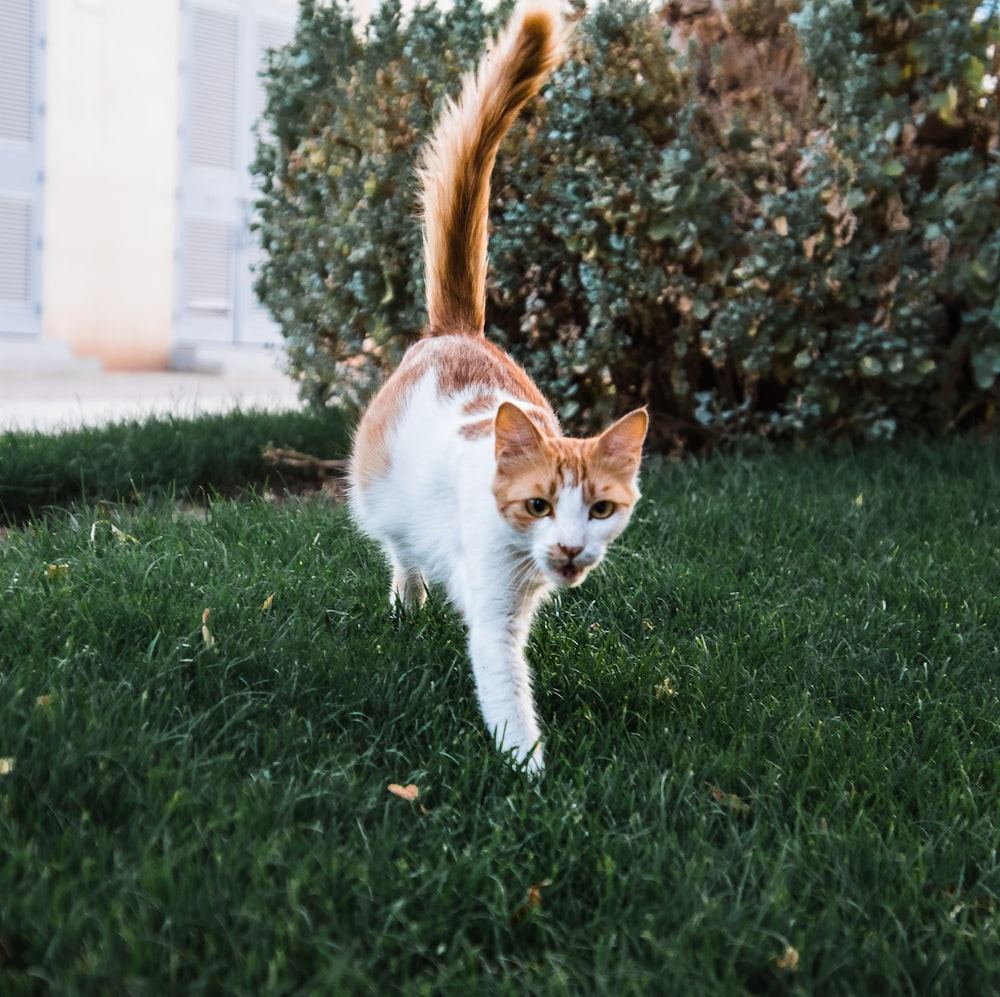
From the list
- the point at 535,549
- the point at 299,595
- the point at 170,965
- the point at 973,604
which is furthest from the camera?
the point at 973,604

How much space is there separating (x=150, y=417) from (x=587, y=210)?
2.22 m

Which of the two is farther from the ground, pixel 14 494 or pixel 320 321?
pixel 320 321

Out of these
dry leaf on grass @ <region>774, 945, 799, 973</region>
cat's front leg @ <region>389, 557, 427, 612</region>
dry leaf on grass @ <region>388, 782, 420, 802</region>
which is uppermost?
dry leaf on grass @ <region>774, 945, 799, 973</region>

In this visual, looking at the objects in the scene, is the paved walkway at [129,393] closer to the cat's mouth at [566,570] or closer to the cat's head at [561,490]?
the cat's head at [561,490]

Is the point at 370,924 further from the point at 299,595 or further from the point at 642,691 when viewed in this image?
the point at 299,595

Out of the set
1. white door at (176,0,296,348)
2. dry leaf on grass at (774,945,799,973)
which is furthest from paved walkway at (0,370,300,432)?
dry leaf on grass at (774,945,799,973)

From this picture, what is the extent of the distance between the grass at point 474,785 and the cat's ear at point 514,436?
0.52 meters

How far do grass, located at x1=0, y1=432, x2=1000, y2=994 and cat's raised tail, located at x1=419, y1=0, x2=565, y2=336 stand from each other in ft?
2.73

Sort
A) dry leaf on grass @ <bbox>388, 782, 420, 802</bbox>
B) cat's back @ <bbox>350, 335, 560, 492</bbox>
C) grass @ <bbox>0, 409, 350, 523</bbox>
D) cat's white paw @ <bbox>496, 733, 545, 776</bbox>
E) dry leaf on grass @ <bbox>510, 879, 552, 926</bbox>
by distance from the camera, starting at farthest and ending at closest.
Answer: grass @ <bbox>0, 409, 350, 523</bbox>
cat's back @ <bbox>350, 335, 560, 492</bbox>
cat's white paw @ <bbox>496, 733, 545, 776</bbox>
dry leaf on grass @ <bbox>388, 782, 420, 802</bbox>
dry leaf on grass @ <bbox>510, 879, 552, 926</bbox>

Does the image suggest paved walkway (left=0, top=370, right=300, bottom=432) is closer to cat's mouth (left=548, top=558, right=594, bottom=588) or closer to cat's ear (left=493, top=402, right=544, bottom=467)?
cat's ear (left=493, top=402, right=544, bottom=467)

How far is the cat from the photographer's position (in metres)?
1.99

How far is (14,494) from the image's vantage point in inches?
154

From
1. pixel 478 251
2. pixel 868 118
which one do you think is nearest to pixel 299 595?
pixel 478 251

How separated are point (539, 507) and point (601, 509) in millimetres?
126
